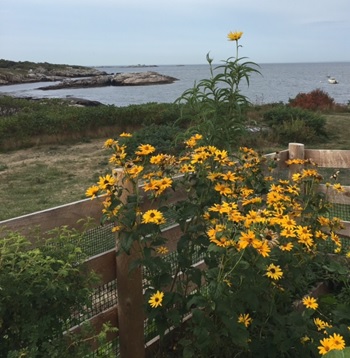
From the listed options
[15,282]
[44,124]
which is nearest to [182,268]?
[15,282]

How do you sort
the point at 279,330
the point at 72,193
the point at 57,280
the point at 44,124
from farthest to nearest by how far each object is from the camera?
the point at 44,124
the point at 72,193
the point at 279,330
the point at 57,280

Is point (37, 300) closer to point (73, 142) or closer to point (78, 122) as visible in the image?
point (73, 142)

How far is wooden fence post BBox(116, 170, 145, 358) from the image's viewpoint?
8.46ft

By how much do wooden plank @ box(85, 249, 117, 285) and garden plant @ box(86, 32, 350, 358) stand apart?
0.27 m

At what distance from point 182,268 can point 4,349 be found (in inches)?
40.7

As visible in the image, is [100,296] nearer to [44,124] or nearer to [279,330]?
[279,330]

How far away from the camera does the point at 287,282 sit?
2.37 m

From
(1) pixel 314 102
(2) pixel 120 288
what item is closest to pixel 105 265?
(2) pixel 120 288

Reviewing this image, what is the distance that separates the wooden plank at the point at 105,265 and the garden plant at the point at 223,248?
266 mm

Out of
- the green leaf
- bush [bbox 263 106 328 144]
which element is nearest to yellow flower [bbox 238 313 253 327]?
the green leaf

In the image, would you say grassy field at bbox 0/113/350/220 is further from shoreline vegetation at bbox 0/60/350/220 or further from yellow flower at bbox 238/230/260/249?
yellow flower at bbox 238/230/260/249

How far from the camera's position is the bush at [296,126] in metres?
12.9

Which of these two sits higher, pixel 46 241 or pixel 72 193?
pixel 46 241

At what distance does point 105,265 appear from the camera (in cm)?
252
